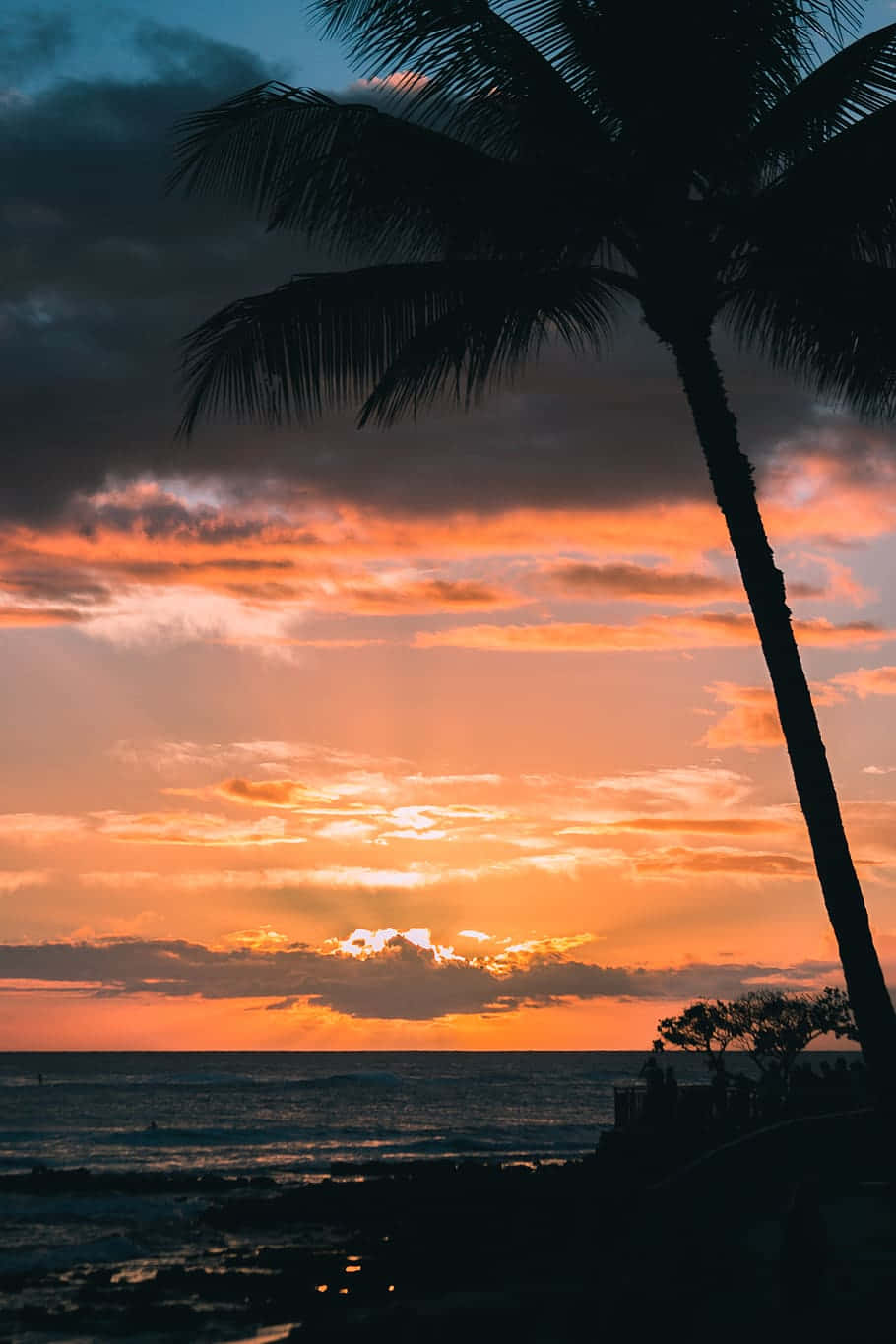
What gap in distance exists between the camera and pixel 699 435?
34.8 feet

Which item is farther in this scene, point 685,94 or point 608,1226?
point 608,1226

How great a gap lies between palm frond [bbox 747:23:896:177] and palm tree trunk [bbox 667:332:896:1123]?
2098 mm

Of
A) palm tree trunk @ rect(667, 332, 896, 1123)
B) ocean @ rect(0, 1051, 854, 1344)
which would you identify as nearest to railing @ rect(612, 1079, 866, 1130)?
ocean @ rect(0, 1051, 854, 1344)

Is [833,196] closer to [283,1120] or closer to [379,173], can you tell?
[379,173]

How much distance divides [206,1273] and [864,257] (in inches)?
822

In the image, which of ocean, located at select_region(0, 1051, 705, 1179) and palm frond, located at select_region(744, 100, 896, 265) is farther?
ocean, located at select_region(0, 1051, 705, 1179)

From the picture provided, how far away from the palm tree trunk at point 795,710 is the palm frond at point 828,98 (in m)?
2.10

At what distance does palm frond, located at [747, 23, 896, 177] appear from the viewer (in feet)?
35.0

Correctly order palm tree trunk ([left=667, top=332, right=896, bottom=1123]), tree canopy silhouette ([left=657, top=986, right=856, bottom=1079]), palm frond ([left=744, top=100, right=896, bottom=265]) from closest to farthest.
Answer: palm tree trunk ([left=667, top=332, right=896, bottom=1123]), palm frond ([left=744, top=100, right=896, bottom=265]), tree canopy silhouette ([left=657, top=986, right=856, bottom=1079])

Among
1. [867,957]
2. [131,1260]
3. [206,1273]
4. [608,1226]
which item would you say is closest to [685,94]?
[867,957]

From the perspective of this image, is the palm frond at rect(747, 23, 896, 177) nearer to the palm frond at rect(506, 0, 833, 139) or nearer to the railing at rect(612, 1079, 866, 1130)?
the palm frond at rect(506, 0, 833, 139)

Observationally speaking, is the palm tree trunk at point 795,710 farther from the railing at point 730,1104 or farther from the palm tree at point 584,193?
the railing at point 730,1104

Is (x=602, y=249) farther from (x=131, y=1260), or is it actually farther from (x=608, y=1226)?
(x=131, y=1260)

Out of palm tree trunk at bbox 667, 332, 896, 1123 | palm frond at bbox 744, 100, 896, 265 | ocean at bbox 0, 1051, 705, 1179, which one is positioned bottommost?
ocean at bbox 0, 1051, 705, 1179
